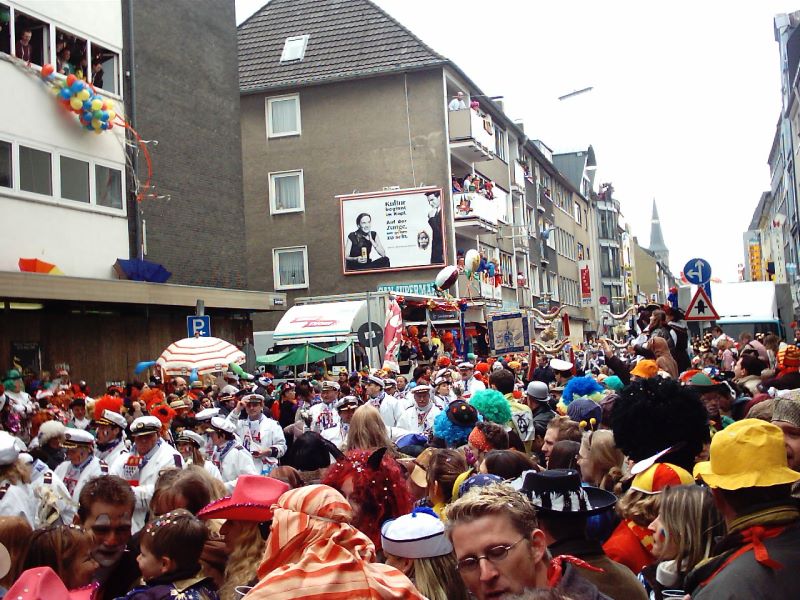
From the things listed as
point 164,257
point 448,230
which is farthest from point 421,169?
point 164,257

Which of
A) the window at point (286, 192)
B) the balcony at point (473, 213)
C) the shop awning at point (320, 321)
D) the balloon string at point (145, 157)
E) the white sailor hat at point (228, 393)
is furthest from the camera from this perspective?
the window at point (286, 192)

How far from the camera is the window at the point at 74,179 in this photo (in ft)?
70.5

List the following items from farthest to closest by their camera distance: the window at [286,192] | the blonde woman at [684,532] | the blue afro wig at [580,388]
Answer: the window at [286,192] < the blue afro wig at [580,388] < the blonde woman at [684,532]

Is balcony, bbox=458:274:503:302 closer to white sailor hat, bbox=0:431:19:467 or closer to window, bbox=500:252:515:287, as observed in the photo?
window, bbox=500:252:515:287

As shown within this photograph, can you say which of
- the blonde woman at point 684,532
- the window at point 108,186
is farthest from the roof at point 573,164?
the blonde woman at point 684,532

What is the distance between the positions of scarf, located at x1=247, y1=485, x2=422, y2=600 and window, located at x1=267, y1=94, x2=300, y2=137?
3610 centimetres

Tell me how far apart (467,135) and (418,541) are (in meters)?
34.7

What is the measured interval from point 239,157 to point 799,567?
26.2m

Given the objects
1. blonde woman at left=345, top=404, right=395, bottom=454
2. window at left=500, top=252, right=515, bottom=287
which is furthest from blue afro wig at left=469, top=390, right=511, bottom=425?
window at left=500, top=252, right=515, bottom=287

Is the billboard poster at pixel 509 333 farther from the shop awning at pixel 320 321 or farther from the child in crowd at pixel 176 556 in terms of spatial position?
the child in crowd at pixel 176 556

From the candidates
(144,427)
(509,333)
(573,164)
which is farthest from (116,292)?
(573,164)

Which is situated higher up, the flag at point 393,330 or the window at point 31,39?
the window at point 31,39

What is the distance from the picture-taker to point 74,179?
21.8 meters

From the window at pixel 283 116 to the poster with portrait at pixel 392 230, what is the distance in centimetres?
435
